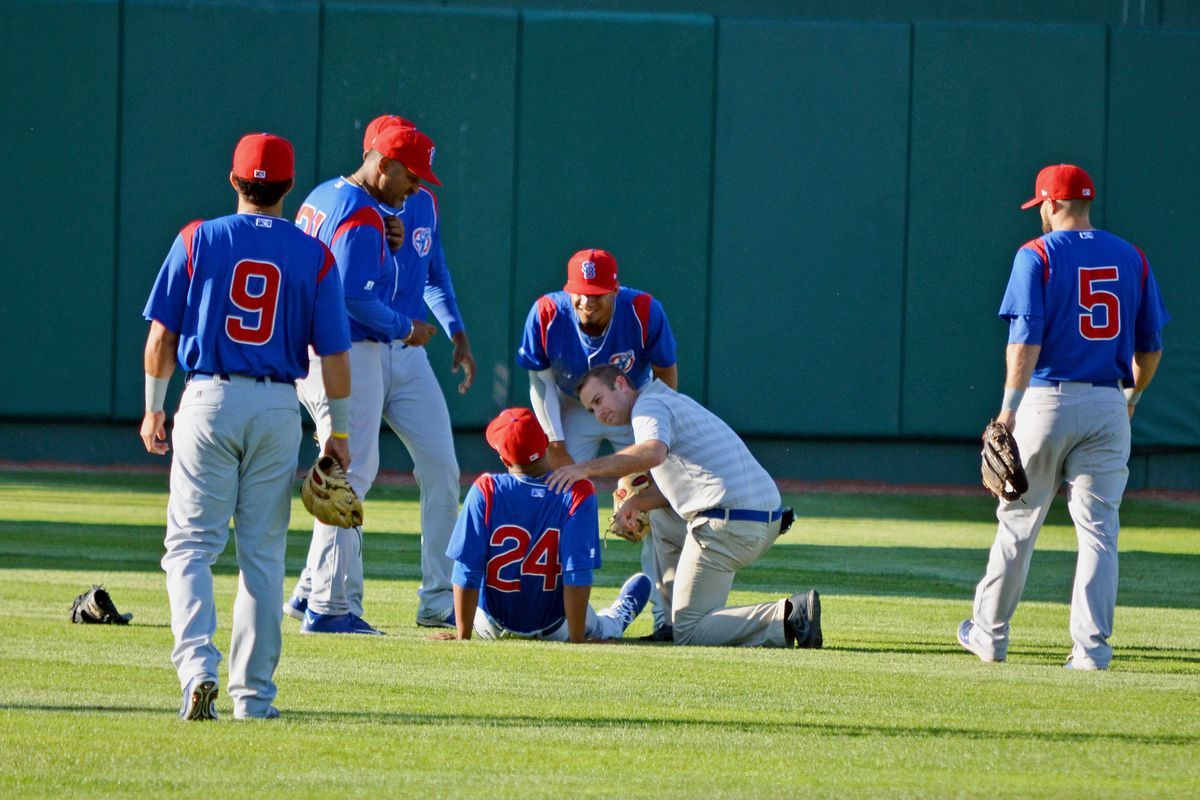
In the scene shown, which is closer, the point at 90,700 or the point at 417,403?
the point at 90,700

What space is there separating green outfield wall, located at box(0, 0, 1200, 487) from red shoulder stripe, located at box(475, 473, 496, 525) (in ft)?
38.3

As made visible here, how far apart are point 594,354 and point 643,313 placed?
310 mm

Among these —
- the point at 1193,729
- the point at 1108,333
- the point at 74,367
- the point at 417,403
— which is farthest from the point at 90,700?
the point at 74,367

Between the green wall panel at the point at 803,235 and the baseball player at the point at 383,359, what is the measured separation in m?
10.7

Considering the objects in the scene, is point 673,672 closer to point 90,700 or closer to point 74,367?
point 90,700

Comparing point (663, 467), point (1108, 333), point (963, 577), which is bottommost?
point (963, 577)

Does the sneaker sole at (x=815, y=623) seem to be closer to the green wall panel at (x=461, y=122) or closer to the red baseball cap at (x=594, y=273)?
the red baseball cap at (x=594, y=273)

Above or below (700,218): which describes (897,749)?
below

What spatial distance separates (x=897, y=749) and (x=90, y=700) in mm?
2660

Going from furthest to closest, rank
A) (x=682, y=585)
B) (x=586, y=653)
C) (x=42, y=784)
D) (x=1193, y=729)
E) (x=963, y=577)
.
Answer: (x=963, y=577)
(x=682, y=585)
(x=586, y=653)
(x=1193, y=729)
(x=42, y=784)

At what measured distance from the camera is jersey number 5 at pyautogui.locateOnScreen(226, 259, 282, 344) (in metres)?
5.17

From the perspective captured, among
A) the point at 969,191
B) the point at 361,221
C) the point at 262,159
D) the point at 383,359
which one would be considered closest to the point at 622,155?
the point at 969,191

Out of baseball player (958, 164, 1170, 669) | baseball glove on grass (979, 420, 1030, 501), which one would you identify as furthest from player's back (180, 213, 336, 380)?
baseball player (958, 164, 1170, 669)

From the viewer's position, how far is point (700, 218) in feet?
61.5
